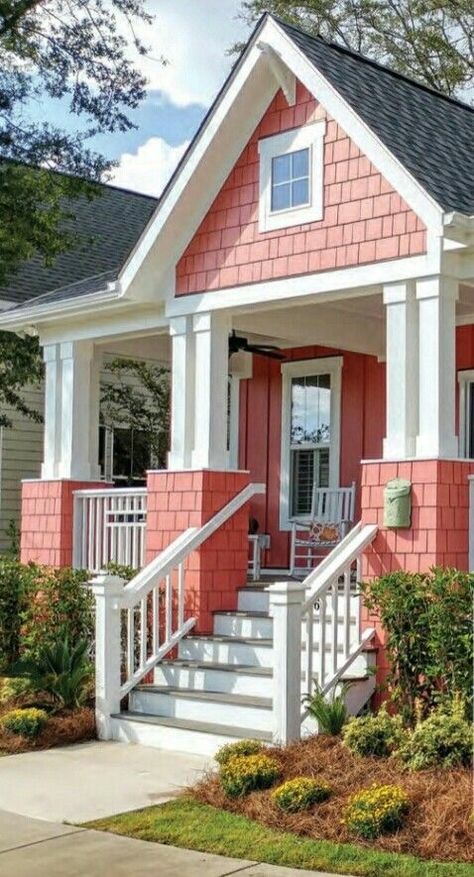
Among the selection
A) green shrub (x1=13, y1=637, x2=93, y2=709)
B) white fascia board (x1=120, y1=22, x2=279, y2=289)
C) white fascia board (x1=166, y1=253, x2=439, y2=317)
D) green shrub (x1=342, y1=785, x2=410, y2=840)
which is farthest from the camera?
white fascia board (x1=120, y1=22, x2=279, y2=289)

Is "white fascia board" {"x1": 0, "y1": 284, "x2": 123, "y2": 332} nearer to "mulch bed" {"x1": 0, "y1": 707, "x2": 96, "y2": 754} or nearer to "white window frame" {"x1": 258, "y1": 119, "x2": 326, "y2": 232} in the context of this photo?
"white window frame" {"x1": 258, "y1": 119, "x2": 326, "y2": 232}

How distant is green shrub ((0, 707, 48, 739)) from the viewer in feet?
31.9

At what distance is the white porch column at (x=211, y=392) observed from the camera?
37.9 feet

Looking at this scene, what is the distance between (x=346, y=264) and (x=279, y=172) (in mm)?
1372

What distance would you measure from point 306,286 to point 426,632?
141 inches

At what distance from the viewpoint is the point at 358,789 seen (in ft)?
24.3

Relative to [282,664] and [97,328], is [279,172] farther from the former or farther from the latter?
[282,664]

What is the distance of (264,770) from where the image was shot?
7727 mm

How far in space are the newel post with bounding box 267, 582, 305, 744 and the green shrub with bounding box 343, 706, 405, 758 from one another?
0.65 m

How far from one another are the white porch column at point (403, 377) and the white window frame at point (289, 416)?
13.6ft

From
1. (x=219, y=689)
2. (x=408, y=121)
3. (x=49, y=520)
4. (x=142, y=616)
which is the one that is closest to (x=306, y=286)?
(x=408, y=121)

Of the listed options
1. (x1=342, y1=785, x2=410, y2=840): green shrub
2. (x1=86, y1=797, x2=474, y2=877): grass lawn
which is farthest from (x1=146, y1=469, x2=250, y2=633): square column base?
(x1=342, y1=785, x2=410, y2=840): green shrub

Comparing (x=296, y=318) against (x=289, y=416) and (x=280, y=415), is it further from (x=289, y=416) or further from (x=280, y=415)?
(x=280, y=415)

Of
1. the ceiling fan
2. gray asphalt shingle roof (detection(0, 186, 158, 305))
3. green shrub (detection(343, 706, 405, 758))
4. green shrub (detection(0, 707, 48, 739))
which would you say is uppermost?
gray asphalt shingle roof (detection(0, 186, 158, 305))
